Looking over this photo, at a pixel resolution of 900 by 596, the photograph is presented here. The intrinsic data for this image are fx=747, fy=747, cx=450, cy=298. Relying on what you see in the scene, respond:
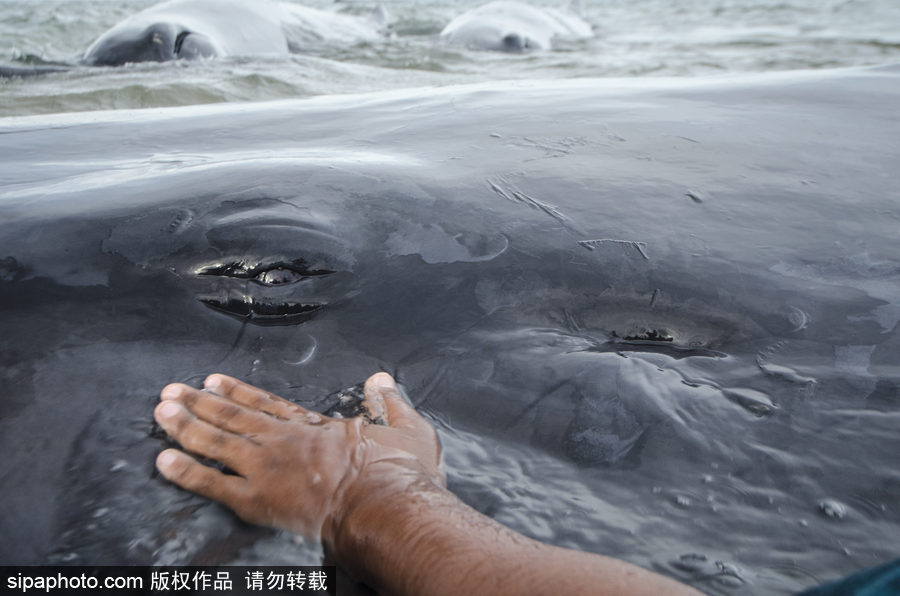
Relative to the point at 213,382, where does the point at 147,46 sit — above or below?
above

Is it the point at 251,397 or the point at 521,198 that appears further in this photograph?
the point at 521,198

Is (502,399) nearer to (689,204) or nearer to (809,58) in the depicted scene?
(689,204)

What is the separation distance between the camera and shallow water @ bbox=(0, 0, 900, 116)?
7215 mm

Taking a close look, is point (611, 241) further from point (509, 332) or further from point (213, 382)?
point (213, 382)

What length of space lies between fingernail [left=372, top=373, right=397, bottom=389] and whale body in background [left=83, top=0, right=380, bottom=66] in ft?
24.6

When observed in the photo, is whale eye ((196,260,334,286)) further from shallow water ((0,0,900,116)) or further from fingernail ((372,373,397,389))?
shallow water ((0,0,900,116))

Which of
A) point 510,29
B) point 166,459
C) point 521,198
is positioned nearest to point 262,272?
point 166,459

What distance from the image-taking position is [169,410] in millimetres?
1789

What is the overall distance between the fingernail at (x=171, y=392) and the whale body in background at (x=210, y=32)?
7383 mm

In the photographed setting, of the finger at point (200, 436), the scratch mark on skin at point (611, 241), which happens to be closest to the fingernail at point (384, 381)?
the finger at point (200, 436)

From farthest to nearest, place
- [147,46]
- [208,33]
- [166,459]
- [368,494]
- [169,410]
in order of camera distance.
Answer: [208,33]
[147,46]
[169,410]
[166,459]
[368,494]

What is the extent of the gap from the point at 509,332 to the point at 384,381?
0.37 metres

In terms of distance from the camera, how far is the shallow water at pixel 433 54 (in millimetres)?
7215

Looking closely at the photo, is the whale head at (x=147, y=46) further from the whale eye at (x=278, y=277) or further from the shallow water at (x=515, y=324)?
the whale eye at (x=278, y=277)
